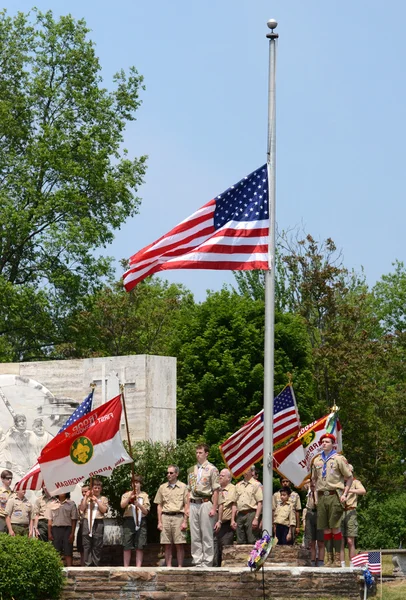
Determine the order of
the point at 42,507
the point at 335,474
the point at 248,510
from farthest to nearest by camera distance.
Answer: the point at 42,507
the point at 248,510
the point at 335,474

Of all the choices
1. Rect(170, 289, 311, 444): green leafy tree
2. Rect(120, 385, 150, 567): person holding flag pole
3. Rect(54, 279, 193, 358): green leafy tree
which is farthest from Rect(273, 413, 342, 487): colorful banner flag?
Rect(54, 279, 193, 358): green leafy tree

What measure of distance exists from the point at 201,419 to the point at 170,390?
12.3 metres

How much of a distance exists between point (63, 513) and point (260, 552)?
14.0ft

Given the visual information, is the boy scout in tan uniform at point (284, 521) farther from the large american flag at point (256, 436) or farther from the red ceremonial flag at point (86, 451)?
the red ceremonial flag at point (86, 451)

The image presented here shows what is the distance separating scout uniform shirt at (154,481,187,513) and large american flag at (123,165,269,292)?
3697 millimetres

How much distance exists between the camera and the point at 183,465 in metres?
22.6

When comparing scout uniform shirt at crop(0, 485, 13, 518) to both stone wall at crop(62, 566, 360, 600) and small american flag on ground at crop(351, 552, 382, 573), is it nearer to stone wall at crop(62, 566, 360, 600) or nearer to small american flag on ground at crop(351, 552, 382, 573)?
stone wall at crop(62, 566, 360, 600)

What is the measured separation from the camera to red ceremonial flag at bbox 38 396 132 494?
687 inches

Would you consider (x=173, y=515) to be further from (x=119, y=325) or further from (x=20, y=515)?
(x=119, y=325)

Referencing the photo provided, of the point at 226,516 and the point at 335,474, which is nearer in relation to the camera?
the point at 335,474

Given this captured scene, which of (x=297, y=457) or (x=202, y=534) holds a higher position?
(x=297, y=457)

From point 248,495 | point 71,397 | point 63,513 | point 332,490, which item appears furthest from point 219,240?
point 71,397

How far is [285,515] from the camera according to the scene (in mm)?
18969

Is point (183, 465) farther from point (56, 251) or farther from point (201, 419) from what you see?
point (56, 251)
